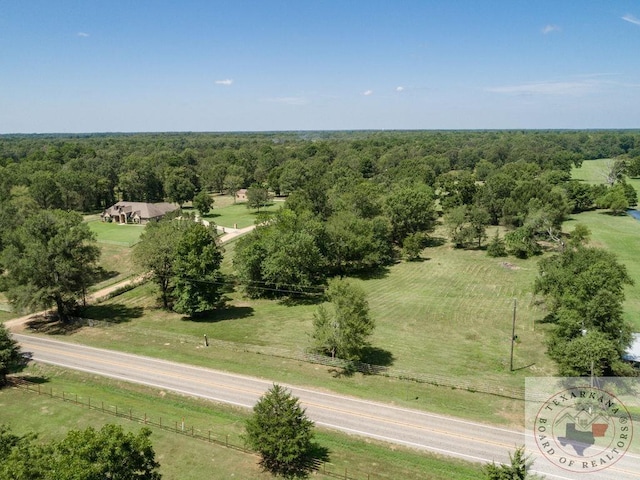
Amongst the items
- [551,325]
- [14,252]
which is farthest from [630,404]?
[14,252]

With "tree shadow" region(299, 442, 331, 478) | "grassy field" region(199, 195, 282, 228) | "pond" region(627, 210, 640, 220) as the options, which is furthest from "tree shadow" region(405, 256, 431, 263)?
"pond" region(627, 210, 640, 220)

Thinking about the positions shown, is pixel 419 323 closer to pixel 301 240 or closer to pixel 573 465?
pixel 301 240

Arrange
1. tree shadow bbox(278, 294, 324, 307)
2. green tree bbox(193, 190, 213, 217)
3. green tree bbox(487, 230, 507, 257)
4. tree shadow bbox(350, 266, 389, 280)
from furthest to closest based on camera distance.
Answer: green tree bbox(193, 190, 213, 217)
green tree bbox(487, 230, 507, 257)
tree shadow bbox(350, 266, 389, 280)
tree shadow bbox(278, 294, 324, 307)

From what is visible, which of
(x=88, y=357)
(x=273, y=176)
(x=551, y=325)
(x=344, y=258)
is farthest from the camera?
Result: (x=273, y=176)

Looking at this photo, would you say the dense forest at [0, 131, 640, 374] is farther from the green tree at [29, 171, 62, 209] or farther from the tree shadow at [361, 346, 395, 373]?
the tree shadow at [361, 346, 395, 373]

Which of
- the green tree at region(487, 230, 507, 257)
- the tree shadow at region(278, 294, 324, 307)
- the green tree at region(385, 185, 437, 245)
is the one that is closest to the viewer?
the tree shadow at region(278, 294, 324, 307)

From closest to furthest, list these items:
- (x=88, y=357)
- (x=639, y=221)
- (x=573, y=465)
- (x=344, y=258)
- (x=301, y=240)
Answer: (x=573, y=465), (x=88, y=357), (x=301, y=240), (x=344, y=258), (x=639, y=221)

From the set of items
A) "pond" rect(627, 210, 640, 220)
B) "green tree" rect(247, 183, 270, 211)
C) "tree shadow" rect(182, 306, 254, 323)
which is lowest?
"tree shadow" rect(182, 306, 254, 323)
